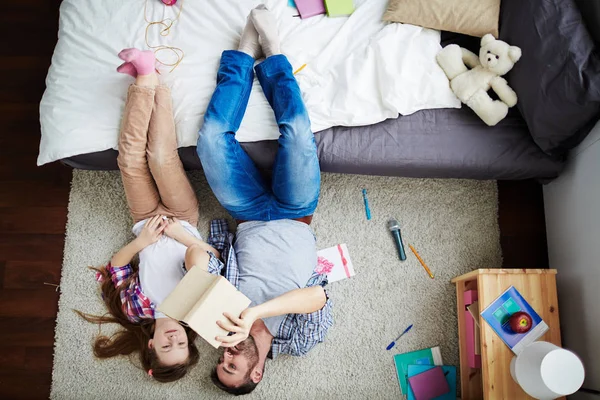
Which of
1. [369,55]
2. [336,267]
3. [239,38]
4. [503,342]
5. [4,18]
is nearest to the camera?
[503,342]

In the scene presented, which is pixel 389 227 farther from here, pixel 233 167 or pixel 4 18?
pixel 4 18

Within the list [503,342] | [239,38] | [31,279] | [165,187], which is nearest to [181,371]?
[165,187]

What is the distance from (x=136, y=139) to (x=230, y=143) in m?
0.36

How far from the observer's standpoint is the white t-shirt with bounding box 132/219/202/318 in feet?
6.03

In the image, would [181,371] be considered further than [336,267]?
No

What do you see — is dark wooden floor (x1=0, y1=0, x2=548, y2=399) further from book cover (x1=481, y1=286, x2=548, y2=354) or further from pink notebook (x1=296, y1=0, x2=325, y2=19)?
pink notebook (x1=296, y1=0, x2=325, y2=19)

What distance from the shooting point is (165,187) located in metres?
1.83

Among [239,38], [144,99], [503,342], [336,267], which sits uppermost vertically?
[239,38]

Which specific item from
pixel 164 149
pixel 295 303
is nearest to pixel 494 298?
pixel 295 303

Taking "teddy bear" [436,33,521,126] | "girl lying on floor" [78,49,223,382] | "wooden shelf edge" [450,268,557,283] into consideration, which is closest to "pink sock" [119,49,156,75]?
"girl lying on floor" [78,49,223,382]

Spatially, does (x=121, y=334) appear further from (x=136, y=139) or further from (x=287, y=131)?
(x=287, y=131)

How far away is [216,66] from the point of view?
5.94ft

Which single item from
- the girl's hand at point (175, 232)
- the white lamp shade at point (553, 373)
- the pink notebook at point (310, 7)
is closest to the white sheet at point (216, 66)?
the pink notebook at point (310, 7)

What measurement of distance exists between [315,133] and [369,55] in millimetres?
349
